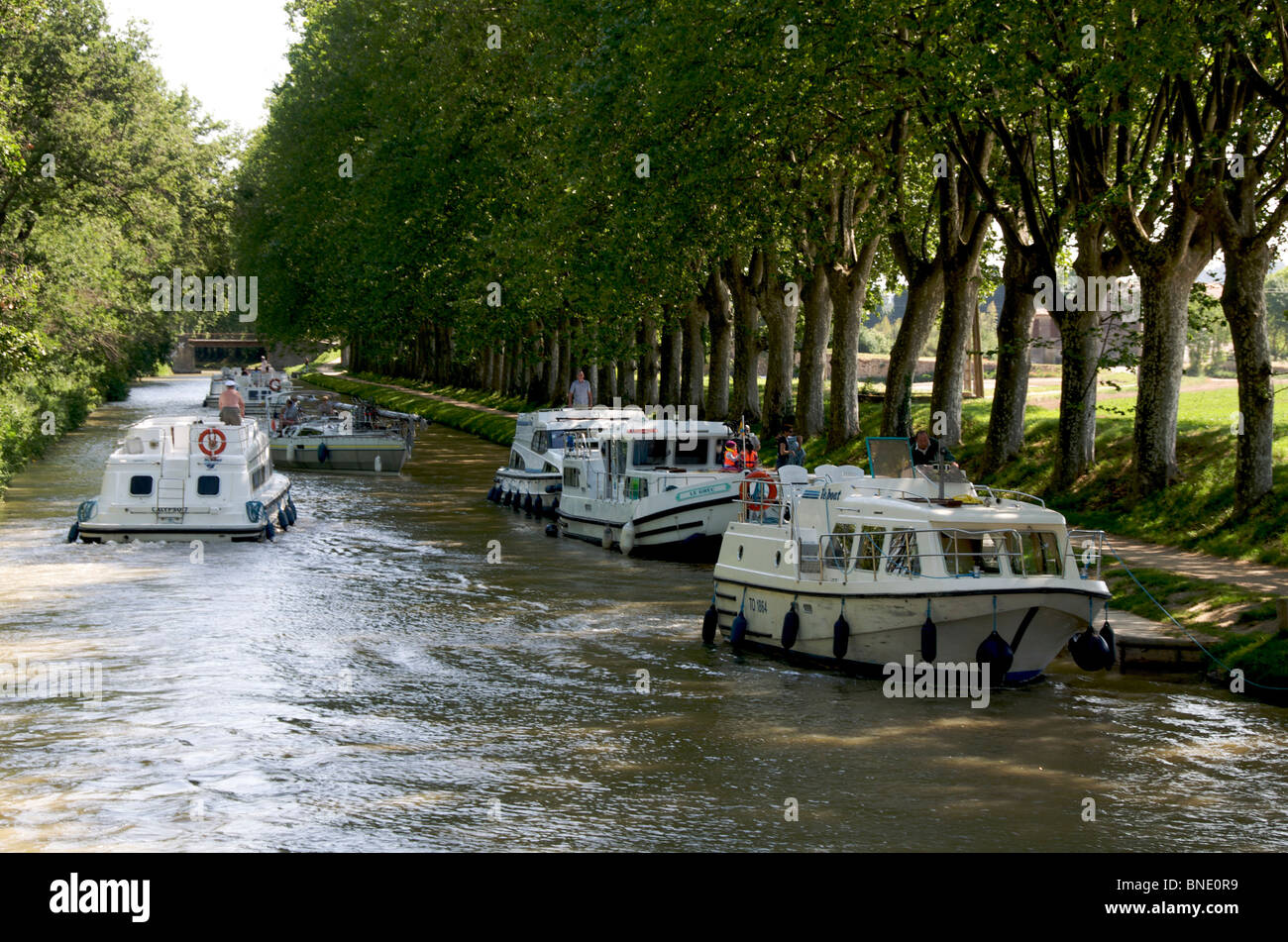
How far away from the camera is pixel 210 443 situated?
31.9 m

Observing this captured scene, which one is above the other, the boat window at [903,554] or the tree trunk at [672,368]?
the tree trunk at [672,368]

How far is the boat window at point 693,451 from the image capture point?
33688mm

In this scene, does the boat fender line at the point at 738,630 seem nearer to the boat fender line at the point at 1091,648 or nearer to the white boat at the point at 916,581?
the white boat at the point at 916,581

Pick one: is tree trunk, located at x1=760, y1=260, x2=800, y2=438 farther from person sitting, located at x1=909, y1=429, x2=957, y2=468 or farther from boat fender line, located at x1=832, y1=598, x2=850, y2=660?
boat fender line, located at x1=832, y1=598, x2=850, y2=660

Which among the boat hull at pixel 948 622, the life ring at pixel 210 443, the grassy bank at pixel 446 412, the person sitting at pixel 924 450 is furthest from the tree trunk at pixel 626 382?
the boat hull at pixel 948 622

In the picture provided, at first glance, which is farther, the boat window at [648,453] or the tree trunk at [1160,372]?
the boat window at [648,453]

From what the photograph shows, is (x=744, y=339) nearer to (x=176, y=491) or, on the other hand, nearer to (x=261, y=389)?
(x=176, y=491)

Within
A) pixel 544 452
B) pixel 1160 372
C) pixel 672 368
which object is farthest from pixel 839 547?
pixel 672 368

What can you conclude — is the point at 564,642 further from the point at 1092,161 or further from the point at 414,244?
the point at 414,244

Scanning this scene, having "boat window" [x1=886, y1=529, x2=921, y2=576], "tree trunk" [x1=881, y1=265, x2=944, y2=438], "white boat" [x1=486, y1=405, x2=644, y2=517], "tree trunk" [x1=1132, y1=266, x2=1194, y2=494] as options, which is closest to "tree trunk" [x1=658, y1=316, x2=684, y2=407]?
"white boat" [x1=486, y1=405, x2=644, y2=517]

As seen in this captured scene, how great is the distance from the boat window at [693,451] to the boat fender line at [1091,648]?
15544mm

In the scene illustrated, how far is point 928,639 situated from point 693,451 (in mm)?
15461
